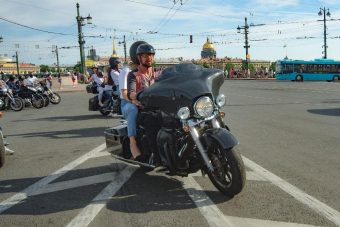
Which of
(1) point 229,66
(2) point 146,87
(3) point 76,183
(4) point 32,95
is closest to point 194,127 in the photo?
(2) point 146,87

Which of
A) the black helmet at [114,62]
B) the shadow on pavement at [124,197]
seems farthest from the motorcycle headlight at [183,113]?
the black helmet at [114,62]

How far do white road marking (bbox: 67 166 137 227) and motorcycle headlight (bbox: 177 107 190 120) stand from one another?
1184mm

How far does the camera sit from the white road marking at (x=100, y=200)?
326 cm

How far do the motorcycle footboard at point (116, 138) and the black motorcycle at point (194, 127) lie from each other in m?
0.82

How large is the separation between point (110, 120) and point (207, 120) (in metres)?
7.35

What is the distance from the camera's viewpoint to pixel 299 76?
142ft

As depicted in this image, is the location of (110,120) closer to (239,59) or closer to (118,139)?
(118,139)

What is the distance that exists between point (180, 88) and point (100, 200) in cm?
142

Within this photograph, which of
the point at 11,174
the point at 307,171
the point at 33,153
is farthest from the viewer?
the point at 33,153

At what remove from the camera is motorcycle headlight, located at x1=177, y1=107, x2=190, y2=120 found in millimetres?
3488

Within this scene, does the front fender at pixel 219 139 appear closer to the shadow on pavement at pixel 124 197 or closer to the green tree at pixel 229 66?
the shadow on pavement at pixel 124 197

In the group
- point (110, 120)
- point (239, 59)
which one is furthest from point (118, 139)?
point (239, 59)

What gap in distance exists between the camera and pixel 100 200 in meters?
3.80

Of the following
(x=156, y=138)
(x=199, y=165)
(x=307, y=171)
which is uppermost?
(x=156, y=138)
